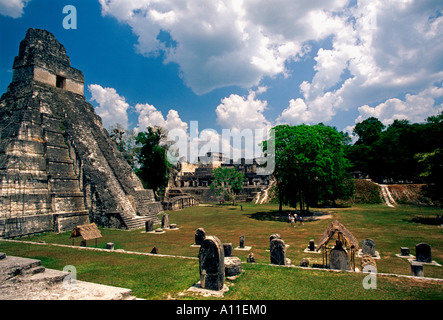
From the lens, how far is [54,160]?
63.6 ft

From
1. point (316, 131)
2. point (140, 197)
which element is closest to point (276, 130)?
point (316, 131)

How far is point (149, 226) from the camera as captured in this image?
1848 cm

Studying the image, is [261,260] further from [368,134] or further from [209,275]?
[368,134]

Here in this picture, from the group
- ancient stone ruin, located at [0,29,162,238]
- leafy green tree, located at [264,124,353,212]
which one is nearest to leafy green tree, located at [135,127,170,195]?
ancient stone ruin, located at [0,29,162,238]

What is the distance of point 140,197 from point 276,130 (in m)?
16.1

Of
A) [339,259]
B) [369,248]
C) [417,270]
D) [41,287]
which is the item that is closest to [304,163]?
[369,248]

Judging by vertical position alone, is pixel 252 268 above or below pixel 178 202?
above

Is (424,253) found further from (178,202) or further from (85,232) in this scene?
(178,202)

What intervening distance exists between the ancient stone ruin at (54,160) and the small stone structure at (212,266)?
544 inches

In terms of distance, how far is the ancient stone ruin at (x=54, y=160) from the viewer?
16.6m

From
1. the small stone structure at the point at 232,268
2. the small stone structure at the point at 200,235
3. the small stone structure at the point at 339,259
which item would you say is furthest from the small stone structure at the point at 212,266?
the small stone structure at the point at 200,235

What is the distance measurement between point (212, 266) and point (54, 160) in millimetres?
18366

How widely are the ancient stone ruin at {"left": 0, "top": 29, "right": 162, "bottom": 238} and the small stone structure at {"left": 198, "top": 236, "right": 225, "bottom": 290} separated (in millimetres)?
13823

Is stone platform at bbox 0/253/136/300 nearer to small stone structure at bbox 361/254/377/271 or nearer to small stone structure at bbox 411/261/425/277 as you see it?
small stone structure at bbox 361/254/377/271
